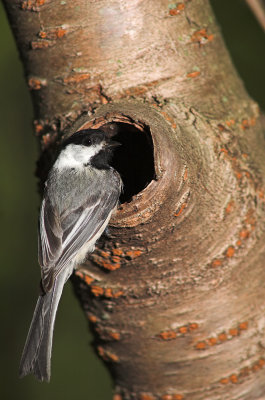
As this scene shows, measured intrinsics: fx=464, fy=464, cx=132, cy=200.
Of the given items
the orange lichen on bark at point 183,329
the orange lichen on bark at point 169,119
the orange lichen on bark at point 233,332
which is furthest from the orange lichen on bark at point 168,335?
the orange lichen on bark at point 169,119

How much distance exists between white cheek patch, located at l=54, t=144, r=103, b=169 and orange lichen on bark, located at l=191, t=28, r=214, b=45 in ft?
1.35

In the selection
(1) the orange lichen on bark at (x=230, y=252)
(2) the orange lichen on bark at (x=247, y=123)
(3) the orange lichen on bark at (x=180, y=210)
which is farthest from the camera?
(2) the orange lichen on bark at (x=247, y=123)

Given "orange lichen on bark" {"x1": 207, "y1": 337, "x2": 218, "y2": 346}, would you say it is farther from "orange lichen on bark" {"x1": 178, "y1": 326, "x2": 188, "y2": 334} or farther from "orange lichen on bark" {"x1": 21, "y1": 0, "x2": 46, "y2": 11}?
"orange lichen on bark" {"x1": 21, "y1": 0, "x2": 46, "y2": 11}

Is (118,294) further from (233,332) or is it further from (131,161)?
(131,161)

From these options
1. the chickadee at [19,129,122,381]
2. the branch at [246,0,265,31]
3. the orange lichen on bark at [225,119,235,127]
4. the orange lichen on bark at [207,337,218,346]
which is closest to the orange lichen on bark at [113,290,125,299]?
the chickadee at [19,129,122,381]

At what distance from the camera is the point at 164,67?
1243 mm

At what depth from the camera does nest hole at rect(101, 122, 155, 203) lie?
136 cm

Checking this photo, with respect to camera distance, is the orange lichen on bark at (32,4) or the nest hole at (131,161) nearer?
the orange lichen on bark at (32,4)

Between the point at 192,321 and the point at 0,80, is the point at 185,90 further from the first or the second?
the point at 0,80

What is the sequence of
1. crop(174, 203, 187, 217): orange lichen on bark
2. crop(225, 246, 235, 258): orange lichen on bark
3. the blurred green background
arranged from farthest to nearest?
the blurred green background, crop(225, 246, 235, 258): orange lichen on bark, crop(174, 203, 187, 217): orange lichen on bark

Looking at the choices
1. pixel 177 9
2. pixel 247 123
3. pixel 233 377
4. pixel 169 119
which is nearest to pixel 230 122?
pixel 247 123

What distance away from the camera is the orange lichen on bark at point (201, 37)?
4.17 ft

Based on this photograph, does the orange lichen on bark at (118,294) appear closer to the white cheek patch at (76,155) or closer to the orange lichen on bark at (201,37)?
the white cheek patch at (76,155)

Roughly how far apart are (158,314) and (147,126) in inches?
18.8
